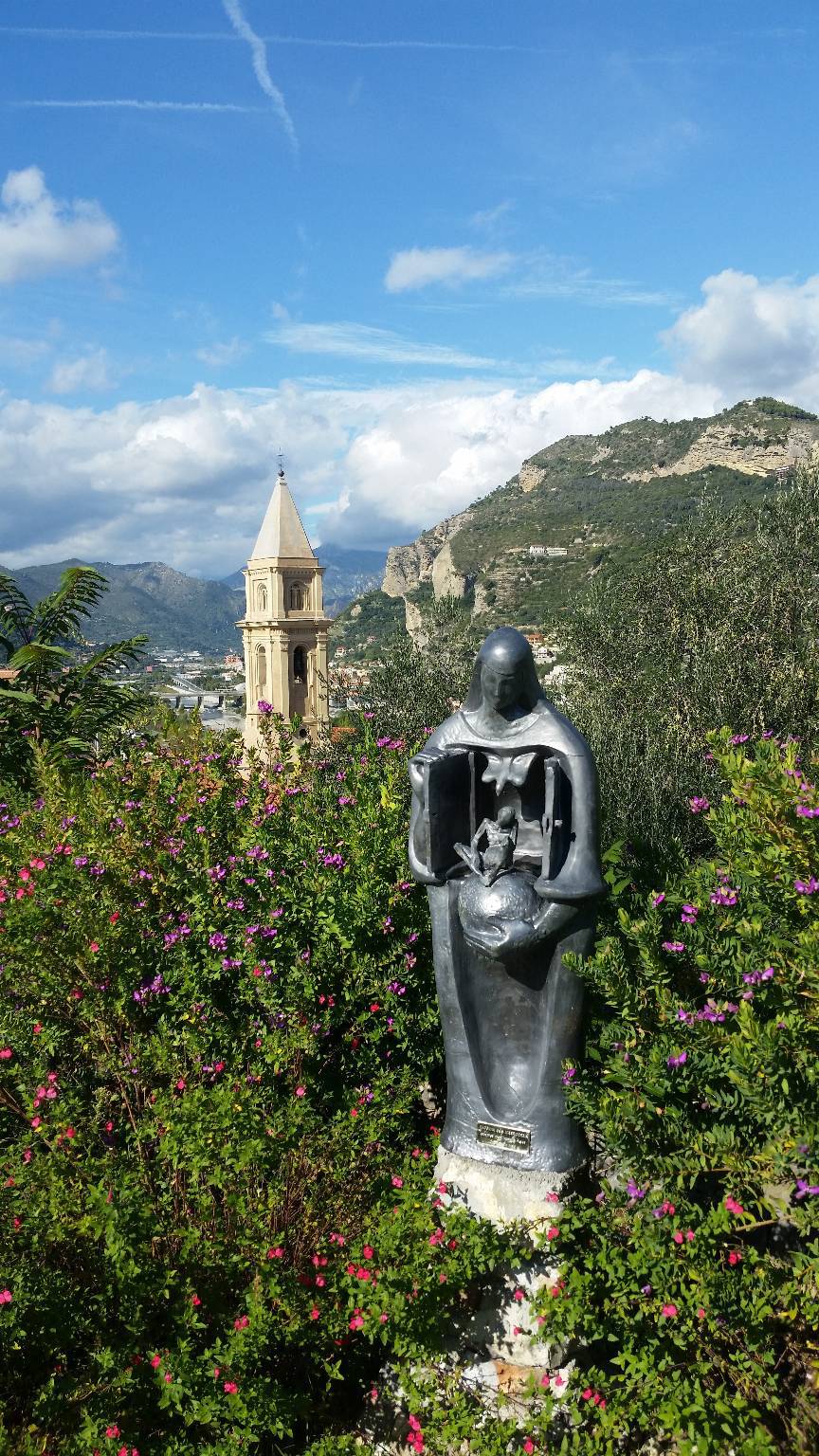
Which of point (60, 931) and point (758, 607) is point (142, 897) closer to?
point (60, 931)

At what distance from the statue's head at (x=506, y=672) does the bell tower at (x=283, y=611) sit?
102ft

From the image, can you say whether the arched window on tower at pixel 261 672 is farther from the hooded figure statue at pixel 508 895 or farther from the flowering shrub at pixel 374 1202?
the hooded figure statue at pixel 508 895

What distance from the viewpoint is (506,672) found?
3.89 m

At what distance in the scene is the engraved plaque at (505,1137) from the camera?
402cm

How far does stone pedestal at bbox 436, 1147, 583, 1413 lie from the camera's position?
→ 3.70m

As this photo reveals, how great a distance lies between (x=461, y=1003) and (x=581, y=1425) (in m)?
1.63

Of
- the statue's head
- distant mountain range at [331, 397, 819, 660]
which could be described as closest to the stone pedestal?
the statue's head

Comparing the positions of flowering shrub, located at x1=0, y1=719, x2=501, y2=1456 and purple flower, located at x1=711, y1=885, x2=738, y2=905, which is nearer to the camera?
flowering shrub, located at x1=0, y1=719, x2=501, y2=1456

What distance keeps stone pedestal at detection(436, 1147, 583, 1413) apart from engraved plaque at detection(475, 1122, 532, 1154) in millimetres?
96

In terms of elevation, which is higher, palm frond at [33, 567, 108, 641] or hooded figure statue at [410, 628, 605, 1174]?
palm frond at [33, 567, 108, 641]

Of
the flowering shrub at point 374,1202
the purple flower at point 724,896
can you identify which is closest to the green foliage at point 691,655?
the purple flower at point 724,896

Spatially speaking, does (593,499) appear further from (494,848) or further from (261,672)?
(494,848)

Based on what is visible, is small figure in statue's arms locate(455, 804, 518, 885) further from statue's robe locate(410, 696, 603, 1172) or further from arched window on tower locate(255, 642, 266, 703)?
arched window on tower locate(255, 642, 266, 703)

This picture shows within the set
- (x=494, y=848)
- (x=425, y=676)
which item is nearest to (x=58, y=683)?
(x=425, y=676)
